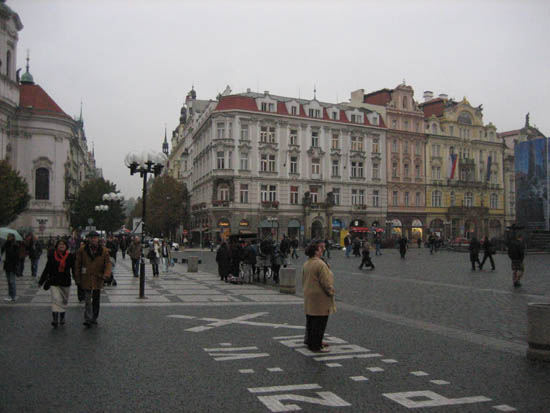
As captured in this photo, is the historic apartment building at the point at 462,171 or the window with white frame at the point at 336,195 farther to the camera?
the historic apartment building at the point at 462,171

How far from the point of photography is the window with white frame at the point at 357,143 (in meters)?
67.8

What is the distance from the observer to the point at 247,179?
60469 mm

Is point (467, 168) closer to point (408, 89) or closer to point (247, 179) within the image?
point (408, 89)

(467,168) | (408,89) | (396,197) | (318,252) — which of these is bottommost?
(318,252)

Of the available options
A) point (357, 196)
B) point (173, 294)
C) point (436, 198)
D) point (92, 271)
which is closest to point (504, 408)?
point (92, 271)

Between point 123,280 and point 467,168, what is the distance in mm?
66105

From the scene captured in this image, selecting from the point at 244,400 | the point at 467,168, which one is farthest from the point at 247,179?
the point at 244,400

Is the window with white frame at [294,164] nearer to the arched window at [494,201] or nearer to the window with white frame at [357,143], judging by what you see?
the window with white frame at [357,143]

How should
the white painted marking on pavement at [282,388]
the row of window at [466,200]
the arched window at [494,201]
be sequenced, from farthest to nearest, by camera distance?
the arched window at [494,201] → the row of window at [466,200] → the white painted marking on pavement at [282,388]

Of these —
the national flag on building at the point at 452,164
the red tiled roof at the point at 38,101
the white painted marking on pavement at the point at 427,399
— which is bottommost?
the white painted marking on pavement at the point at 427,399

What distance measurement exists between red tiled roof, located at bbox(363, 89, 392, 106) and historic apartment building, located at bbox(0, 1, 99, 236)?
1639 inches

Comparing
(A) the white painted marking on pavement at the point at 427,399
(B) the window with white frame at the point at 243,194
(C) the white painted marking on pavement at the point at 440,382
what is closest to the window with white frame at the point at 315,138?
(B) the window with white frame at the point at 243,194

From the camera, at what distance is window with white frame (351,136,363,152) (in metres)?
67.8

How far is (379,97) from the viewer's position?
241 feet
